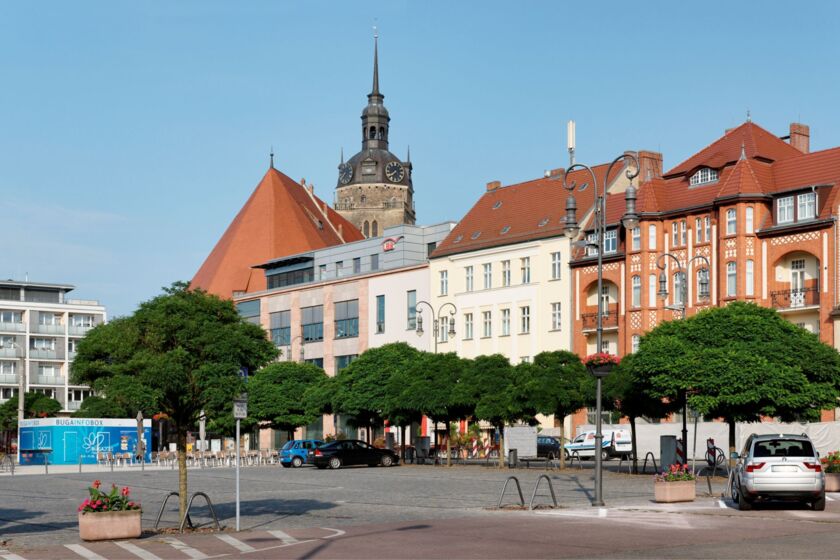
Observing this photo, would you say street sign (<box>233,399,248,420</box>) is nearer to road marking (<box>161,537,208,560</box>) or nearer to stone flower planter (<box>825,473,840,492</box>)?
road marking (<box>161,537,208,560</box>)

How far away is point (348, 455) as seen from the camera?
58938 millimetres

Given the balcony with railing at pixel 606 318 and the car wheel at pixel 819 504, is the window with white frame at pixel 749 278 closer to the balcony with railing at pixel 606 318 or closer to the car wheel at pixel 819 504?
the balcony with railing at pixel 606 318

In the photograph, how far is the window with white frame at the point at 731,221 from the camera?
67562 millimetres

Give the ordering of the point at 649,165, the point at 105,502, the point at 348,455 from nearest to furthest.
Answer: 1. the point at 105,502
2. the point at 348,455
3. the point at 649,165

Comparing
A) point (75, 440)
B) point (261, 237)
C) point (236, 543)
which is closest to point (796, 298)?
point (75, 440)

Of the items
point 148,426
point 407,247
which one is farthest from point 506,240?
point 148,426

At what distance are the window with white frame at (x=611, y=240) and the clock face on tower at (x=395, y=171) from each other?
344ft

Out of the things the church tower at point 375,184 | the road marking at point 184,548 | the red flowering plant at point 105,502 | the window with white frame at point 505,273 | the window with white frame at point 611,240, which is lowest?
the road marking at point 184,548

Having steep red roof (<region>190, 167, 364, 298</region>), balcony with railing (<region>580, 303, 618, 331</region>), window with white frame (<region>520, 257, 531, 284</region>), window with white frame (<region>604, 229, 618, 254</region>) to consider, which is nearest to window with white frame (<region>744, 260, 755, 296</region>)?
balcony with railing (<region>580, 303, 618, 331</region>)

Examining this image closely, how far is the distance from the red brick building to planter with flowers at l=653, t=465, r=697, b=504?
31671 mm

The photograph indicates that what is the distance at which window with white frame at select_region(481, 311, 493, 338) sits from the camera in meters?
83.6

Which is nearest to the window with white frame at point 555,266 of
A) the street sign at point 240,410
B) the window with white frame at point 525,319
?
the window with white frame at point 525,319

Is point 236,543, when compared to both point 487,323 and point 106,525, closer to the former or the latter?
point 106,525

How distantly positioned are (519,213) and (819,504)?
5902 cm
